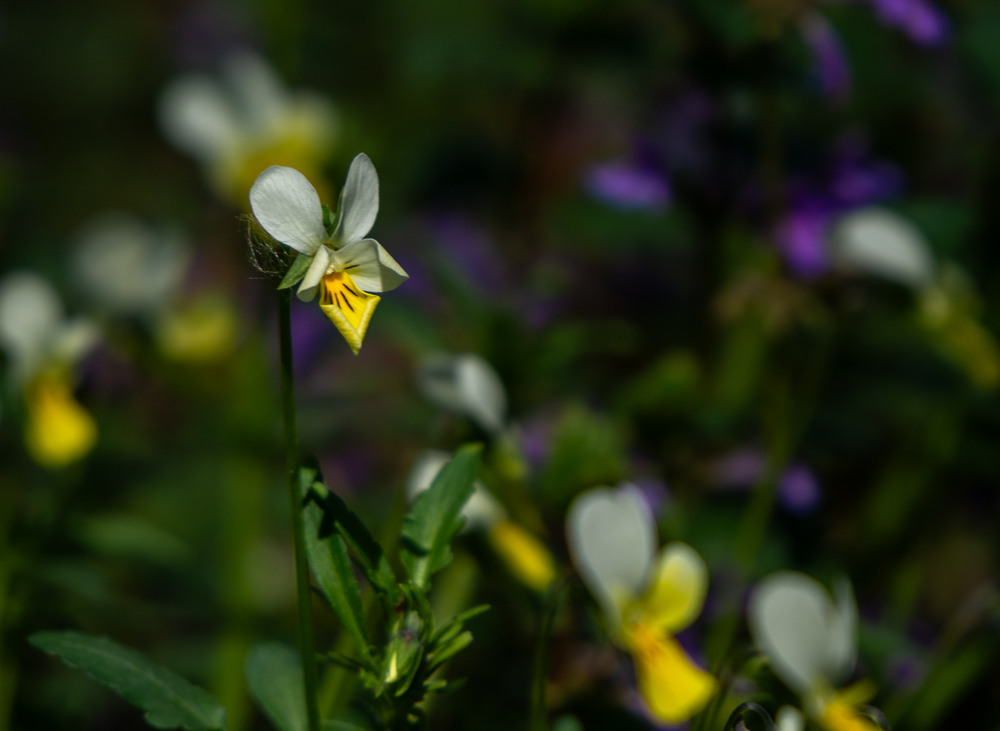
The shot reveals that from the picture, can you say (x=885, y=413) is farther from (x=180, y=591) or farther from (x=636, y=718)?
(x=180, y=591)

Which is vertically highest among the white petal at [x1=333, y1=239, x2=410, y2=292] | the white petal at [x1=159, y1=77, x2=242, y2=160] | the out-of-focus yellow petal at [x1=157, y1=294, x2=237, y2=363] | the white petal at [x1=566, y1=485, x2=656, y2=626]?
the white petal at [x1=333, y1=239, x2=410, y2=292]

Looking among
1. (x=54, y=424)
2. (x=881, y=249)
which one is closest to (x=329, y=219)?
(x=54, y=424)

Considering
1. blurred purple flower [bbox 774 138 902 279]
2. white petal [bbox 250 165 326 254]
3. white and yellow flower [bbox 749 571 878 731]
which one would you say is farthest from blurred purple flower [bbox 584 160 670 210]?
white petal [bbox 250 165 326 254]

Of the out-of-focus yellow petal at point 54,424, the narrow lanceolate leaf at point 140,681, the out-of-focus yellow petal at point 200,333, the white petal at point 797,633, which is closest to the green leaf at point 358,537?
the narrow lanceolate leaf at point 140,681

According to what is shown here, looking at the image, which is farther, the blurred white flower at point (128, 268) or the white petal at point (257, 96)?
the white petal at point (257, 96)

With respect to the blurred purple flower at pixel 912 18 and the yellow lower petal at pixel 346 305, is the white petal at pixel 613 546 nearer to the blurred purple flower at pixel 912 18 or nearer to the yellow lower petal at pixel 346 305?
the yellow lower petal at pixel 346 305

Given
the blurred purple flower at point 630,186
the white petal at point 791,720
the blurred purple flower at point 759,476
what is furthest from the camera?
the blurred purple flower at point 630,186

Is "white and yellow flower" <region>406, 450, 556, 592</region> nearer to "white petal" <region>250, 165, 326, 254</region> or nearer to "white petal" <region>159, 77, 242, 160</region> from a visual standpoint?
"white petal" <region>250, 165, 326, 254</region>
